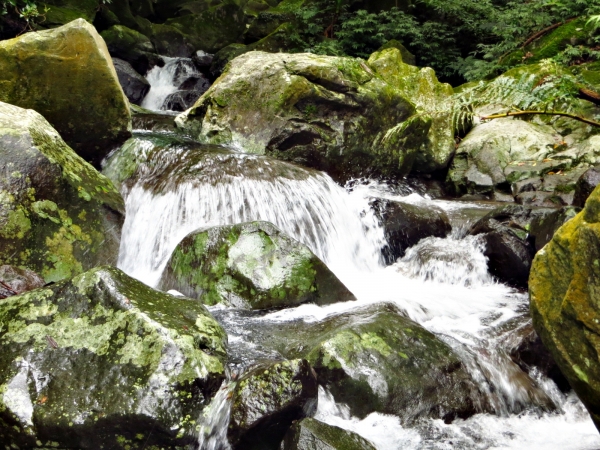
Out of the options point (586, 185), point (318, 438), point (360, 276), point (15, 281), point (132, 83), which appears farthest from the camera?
point (132, 83)

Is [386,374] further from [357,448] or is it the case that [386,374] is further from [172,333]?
[172,333]

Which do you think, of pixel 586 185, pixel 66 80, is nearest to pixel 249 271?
pixel 66 80

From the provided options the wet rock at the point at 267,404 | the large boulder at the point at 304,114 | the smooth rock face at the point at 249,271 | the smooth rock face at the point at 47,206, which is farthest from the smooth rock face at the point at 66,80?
the wet rock at the point at 267,404

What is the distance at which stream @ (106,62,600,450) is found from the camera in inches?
135

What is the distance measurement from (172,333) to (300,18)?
1504 cm

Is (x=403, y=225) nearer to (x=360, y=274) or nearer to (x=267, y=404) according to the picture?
(x=360, y=274)

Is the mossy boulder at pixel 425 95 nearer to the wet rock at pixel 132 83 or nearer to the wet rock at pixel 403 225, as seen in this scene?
the wet rock at pixel 403 225

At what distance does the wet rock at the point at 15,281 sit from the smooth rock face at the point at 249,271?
4.57ft

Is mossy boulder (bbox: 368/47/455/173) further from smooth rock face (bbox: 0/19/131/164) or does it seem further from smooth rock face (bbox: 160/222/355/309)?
smooth rock face (bbox: 160/222/355/309)

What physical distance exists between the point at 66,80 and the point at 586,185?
23.7 ft

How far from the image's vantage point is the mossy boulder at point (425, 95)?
10484 mm

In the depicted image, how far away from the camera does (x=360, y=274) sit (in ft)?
22.1

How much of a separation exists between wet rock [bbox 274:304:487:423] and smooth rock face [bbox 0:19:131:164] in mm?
4666

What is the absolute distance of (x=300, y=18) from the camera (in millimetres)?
16250
